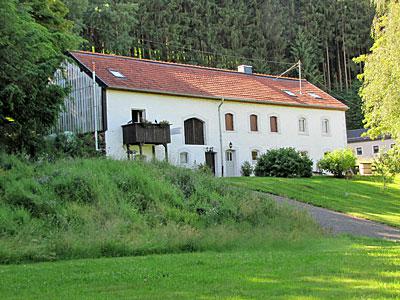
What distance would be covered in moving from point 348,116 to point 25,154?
51.6 metres

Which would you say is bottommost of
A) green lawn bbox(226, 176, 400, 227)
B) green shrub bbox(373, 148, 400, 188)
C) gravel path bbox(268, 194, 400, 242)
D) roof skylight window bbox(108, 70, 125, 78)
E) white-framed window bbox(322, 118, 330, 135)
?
gravel path bbox(268, 194, 400, 242)

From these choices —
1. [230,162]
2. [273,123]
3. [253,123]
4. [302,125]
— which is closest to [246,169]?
[230,162]

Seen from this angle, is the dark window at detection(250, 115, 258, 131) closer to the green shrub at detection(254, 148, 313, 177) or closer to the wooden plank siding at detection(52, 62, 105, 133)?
the green shrub at detection(254, 148, 313, 177)

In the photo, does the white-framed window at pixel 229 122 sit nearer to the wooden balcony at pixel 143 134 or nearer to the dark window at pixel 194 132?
the dark window at pixel 194 132

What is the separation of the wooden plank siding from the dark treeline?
21989mm

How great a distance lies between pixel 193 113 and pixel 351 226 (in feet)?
56.9

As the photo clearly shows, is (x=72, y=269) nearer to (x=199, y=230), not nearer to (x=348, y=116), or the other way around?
(x=199, y=230)

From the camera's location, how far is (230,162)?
37969 mm

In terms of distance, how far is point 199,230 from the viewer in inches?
647

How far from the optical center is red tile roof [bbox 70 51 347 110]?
33.8 metres

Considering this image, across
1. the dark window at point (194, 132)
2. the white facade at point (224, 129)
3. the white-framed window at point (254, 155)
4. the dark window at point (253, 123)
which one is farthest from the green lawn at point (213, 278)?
the dark window at point (253, 123)

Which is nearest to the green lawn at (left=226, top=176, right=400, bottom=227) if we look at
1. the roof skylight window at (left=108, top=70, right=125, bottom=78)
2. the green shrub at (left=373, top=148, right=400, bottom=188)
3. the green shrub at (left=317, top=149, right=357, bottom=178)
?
the green shrub at (left=373, top=148, right=400, bottom=188)

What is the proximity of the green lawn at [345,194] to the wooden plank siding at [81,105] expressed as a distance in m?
8.67

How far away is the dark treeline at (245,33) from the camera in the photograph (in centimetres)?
5688
